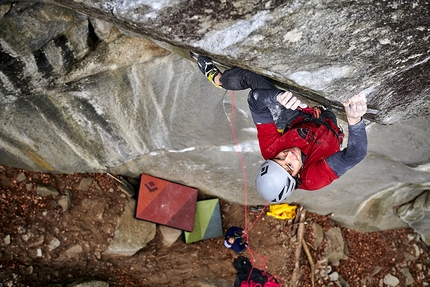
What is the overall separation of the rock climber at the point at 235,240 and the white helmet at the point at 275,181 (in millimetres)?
2802

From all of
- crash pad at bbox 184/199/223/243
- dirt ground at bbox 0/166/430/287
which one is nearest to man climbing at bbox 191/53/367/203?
crash pad at bbox 184/199/223/243

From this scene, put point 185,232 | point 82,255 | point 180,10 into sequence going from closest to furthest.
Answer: point 180,10
point 82,255
point 185,232

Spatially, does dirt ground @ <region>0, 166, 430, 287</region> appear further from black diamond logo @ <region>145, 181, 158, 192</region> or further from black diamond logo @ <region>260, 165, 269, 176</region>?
black diamond logo @ <region>260, 165, 269, 176</region>

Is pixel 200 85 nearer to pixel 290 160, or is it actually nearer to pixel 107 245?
pixel 290 160

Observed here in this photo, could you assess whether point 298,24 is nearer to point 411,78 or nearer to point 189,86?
point 411,78

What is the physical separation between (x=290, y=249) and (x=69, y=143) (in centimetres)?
449

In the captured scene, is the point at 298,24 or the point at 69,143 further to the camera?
the point at 69,143

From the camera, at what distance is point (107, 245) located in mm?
6520

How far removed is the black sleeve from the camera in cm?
350

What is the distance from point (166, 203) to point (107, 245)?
123cm

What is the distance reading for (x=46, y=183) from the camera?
6375mm

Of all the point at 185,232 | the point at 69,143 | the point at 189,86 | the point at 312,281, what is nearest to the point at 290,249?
the point at 312,281

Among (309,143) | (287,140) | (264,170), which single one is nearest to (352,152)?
(309,143)

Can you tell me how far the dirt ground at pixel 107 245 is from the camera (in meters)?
5.93
